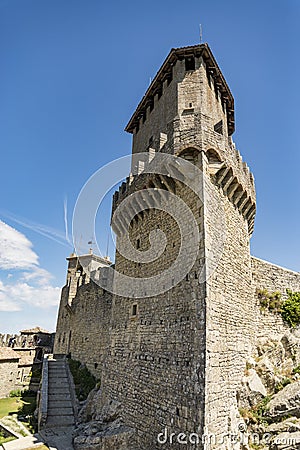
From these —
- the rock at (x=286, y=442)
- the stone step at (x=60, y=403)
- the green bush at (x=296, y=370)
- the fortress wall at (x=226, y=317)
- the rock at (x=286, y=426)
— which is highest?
the fortress wall at (x=226, y=317)

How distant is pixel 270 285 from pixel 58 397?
35.6 ft

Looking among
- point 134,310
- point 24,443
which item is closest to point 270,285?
point 134,310

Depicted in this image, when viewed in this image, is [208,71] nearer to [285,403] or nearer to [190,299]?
[190,299]

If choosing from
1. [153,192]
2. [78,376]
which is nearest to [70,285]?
[78,376]

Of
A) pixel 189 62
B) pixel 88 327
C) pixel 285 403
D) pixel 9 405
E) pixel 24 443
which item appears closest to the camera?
pixel 285 403

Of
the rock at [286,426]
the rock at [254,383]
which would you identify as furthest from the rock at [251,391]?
the rock at [286,426]

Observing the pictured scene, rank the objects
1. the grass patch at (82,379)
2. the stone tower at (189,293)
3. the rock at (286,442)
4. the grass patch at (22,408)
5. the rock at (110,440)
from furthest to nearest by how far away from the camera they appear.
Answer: the grass patch at (82,379)
the grass patch at (22,408)
the rock at (110,440)
the stone tower at (189,293)
the rock at (286,442)

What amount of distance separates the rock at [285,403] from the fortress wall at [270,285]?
251 centimetres

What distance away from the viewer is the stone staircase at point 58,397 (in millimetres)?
11609

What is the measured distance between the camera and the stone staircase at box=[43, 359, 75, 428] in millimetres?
11609

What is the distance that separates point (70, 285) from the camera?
848 inches

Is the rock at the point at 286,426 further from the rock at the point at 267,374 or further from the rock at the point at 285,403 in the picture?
the rock at the point at 267,374

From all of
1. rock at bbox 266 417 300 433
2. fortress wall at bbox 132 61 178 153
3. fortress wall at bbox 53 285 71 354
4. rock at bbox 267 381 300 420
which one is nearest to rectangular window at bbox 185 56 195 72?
fortress wall at bbox 132 61 178 153

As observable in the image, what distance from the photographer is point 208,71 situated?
1185 centimetres
